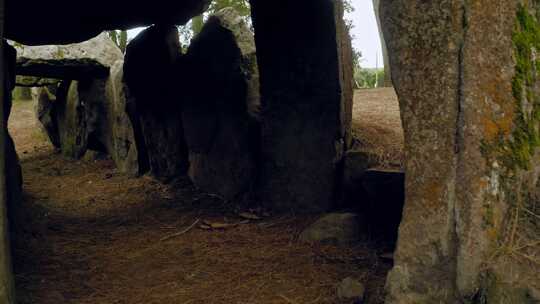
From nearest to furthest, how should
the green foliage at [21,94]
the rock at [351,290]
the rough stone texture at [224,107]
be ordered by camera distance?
the rock at [351,290] → the rough stone texture at [224,107] → the green foliage at [21,94]

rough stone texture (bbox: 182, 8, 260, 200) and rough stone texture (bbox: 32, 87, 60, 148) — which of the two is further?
rough stone texture (bbox: 32, 87, 60, 148)

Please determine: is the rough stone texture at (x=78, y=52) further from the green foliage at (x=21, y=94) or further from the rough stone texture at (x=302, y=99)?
the green foliage at (x=21, y=94)

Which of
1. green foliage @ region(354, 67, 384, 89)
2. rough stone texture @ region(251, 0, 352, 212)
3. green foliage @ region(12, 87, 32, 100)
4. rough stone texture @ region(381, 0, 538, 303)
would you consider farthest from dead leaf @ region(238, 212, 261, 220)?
green foliage @ region(12, 87, 32, 100)

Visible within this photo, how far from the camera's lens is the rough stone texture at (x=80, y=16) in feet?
20.9

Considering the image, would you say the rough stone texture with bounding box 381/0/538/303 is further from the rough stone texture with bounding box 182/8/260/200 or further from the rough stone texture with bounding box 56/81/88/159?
the rough stone texture with bounding box 56/81/88/159

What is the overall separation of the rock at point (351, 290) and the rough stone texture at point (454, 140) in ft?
1.70

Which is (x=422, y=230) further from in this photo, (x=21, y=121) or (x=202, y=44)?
(x=21, y=121)

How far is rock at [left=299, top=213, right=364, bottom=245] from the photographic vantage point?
5055 mm

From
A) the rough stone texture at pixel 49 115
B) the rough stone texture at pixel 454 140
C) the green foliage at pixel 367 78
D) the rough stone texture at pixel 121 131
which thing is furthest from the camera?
the green foliage at pixel 367 78

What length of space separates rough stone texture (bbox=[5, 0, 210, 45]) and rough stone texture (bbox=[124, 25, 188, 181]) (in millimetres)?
312

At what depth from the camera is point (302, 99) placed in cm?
591

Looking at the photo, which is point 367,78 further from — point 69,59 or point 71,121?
point 69,59

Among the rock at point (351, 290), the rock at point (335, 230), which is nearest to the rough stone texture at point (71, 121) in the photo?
the rock at point (335, 230)

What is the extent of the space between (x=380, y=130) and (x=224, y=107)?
5.51 feet
